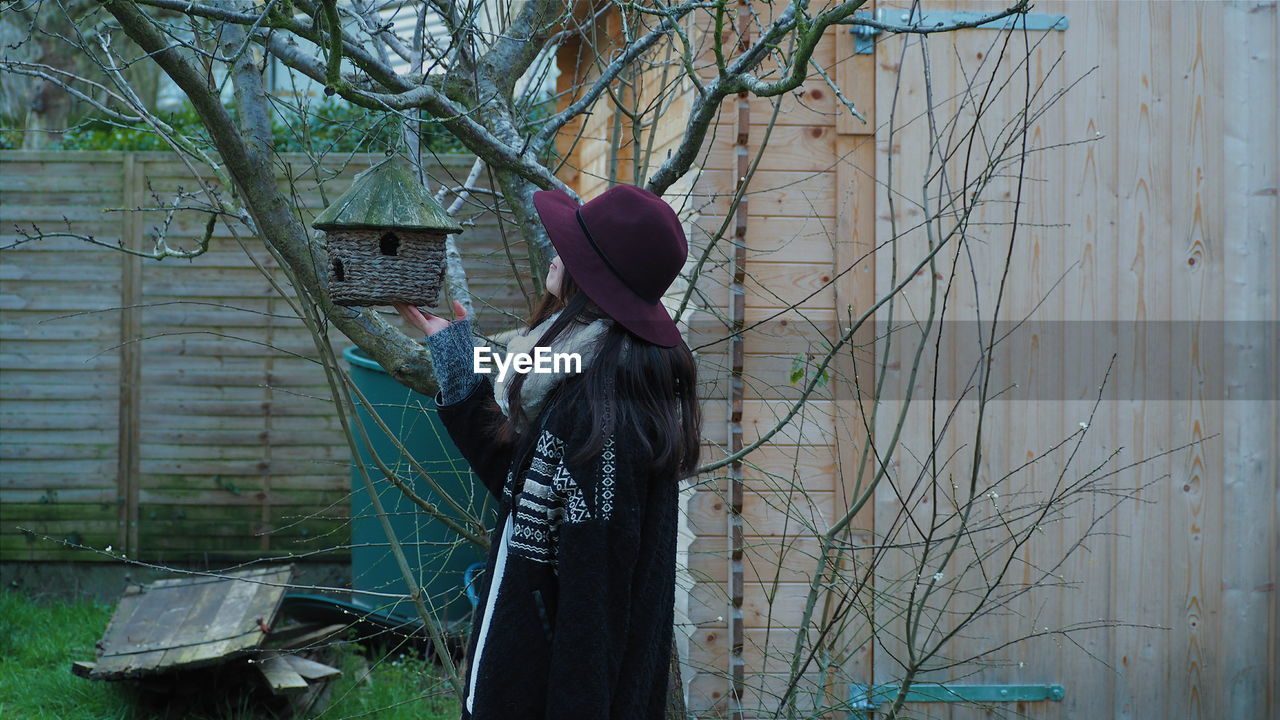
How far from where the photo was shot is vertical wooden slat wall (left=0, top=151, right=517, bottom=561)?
209 inches

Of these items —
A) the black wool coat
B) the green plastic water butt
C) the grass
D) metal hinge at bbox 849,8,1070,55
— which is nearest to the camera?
the black wool coat

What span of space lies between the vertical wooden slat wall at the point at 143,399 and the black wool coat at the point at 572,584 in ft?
12.4

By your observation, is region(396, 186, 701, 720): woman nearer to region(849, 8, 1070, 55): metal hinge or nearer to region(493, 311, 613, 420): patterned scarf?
region(493, 311, 613, 420): patterned scarf

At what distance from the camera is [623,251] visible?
70.1 inches

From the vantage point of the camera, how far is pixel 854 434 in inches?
123

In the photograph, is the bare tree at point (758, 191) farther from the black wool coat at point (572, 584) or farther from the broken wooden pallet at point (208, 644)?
the broken wooden pallet at point (208, 644)

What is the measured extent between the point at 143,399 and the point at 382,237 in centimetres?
396

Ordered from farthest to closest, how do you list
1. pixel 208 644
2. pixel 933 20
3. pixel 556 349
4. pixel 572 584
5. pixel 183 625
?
pixel 183 625
pixel 208 644
pixel 933 20
pixel 556 349
pixel 572 584

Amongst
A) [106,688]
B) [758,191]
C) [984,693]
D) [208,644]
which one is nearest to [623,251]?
[758,191]

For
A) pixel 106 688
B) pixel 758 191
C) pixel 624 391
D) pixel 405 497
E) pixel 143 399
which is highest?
pixel 758 191

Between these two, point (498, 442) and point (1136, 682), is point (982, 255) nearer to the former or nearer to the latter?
point (1136, 682)

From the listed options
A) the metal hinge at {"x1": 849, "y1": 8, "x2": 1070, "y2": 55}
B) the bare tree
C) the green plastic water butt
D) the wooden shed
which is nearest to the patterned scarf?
the bare tree

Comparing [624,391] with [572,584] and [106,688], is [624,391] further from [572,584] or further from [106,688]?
[106,688]

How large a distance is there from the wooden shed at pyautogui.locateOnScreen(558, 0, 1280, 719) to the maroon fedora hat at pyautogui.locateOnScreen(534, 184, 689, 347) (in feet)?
4.17
